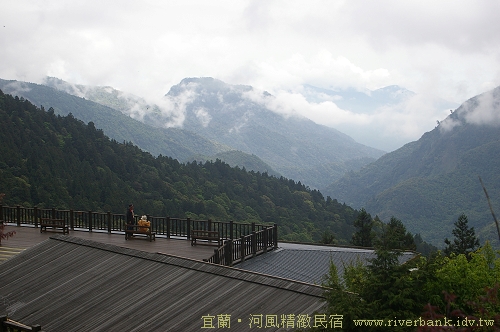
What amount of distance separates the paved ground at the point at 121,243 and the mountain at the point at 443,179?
2746 inches

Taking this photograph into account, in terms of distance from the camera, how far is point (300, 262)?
59.2ft

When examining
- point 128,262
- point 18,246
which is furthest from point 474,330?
point 18,246

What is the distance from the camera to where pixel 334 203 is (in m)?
90.4

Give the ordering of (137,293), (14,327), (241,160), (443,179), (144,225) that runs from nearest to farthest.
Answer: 1. (14,327)
2. (137,293)
3. (144,225)
4. (443,179)
5. (241,160)

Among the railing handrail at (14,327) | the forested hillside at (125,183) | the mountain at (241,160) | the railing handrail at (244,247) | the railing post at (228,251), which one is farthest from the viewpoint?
the mountain at (241,160)

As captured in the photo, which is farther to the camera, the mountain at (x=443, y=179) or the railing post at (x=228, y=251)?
the mountain at (x=443, y=179)

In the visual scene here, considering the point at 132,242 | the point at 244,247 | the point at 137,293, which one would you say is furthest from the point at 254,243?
the point at 137,293

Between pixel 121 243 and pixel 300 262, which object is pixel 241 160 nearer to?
pixel 121 243

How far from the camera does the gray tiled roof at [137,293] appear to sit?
8969mm

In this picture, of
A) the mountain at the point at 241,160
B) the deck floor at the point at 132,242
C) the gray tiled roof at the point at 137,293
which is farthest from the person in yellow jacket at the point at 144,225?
the mountain at the point at 241,160

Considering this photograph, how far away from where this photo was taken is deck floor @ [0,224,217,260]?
17.0 m

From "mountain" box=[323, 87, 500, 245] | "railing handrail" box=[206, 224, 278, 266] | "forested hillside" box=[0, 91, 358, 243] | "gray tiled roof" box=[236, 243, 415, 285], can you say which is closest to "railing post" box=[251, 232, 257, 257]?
"railing handrail" box=[206, 224, 278, 266]

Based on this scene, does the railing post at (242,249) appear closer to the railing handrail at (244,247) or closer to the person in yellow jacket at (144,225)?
the railing handrail at (244,247)

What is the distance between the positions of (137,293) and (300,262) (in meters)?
8.68
